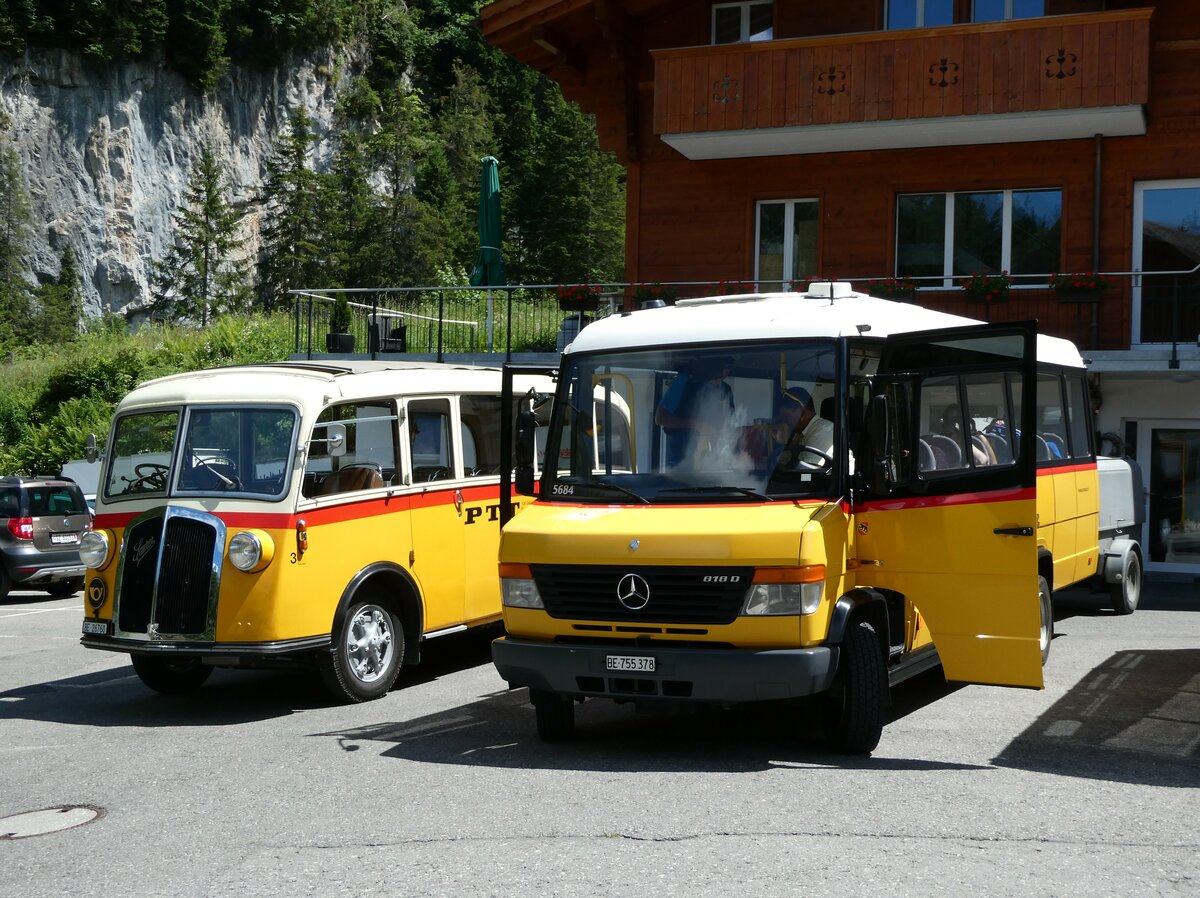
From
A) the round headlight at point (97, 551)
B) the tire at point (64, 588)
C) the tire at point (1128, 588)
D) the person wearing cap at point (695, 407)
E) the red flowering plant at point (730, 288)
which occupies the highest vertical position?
the red flowering plant at point (730, 288)

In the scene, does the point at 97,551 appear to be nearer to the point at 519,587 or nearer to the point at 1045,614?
the point at 519,587

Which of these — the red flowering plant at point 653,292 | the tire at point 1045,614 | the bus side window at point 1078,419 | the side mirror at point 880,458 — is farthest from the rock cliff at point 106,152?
the side mirror at point 880,458

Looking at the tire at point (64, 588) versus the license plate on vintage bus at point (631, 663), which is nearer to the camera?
the license plate on vintage bus at point (631, 663)

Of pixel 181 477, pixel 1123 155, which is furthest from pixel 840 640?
pixel 1123 155

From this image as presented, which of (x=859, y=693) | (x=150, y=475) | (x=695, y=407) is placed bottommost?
(x=859, y=693)

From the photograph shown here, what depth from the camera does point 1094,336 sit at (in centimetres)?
1983

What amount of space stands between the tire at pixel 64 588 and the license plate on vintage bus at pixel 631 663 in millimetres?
14534

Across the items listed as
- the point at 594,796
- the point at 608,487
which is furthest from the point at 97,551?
the point at 594,796

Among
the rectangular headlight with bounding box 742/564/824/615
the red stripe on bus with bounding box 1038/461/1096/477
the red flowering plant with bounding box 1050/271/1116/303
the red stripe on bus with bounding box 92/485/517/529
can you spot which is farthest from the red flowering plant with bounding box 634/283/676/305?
the rectangular headlight with bounding box 742/564/824/615

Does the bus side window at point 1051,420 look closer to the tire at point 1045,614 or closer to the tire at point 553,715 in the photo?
the tire at point 1045,614

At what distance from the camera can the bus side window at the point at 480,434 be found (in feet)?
38.6

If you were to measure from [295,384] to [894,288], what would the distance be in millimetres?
11940

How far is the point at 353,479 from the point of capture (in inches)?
416

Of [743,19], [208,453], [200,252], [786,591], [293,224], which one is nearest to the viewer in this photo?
[786,591]
